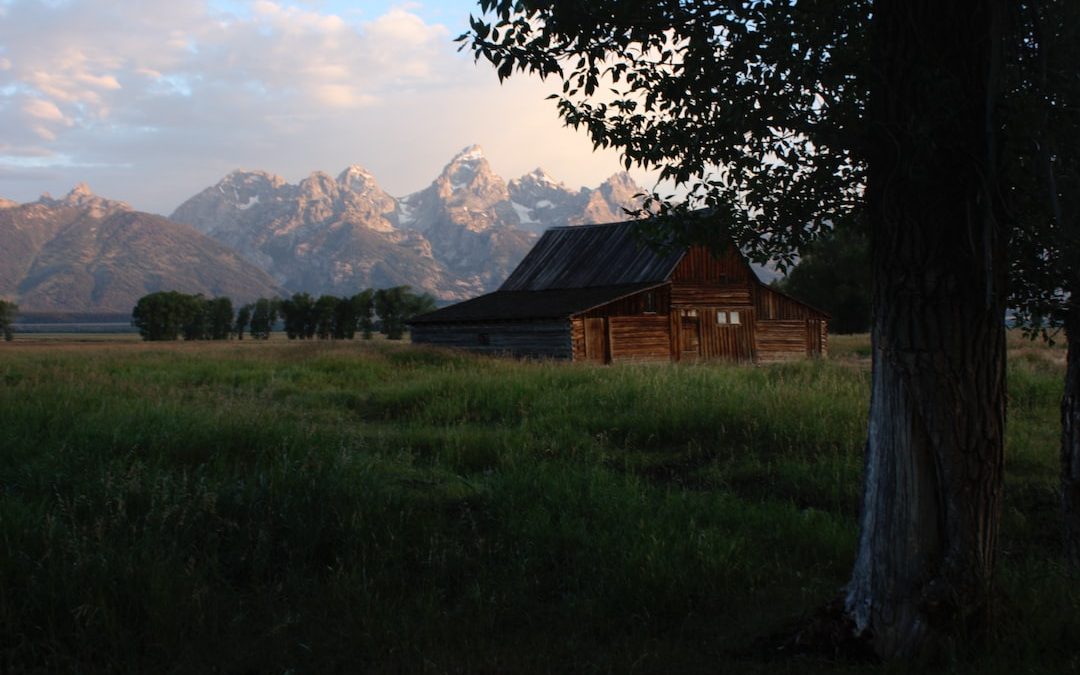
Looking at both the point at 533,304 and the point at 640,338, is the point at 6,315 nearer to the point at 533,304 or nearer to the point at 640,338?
the point at 533,304

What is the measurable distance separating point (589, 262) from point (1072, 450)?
3470 centimetres

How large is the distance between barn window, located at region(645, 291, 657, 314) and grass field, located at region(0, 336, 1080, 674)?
24263 millimetres

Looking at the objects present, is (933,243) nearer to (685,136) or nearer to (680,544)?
(685,136)

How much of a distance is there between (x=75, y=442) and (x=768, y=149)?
8018mm

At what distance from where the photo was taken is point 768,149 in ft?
19.4

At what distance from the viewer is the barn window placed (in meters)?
36.2

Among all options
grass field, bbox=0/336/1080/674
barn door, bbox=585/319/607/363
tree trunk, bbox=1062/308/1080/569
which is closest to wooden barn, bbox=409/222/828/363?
barn door, bbox=585/319/607/363

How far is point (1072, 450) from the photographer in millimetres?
6387

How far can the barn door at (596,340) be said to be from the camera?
3459 cm

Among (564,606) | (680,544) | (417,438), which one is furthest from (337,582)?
(417,438)

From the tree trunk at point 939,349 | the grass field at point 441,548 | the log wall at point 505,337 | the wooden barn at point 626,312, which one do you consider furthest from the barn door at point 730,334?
the tree trunk at point 939,349

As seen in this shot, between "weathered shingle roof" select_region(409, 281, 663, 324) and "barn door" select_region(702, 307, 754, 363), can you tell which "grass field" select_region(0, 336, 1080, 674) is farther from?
"barn door" select_region(702, 307, 754, 363)

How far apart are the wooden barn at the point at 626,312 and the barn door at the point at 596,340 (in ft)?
0.14

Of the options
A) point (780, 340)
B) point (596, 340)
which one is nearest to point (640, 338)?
point (596, 340)
